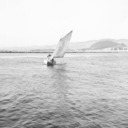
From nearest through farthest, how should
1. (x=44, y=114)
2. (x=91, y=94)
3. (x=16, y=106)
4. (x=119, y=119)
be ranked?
1. (x=119, y=119)
2. (x=44, y=114)
3. (x=16, y=106)
4. (x=91, y=94)

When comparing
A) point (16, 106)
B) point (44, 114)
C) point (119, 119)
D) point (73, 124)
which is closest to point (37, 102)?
point (16, 106)

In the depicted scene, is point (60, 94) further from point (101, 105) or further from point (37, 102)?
point (101, 105)

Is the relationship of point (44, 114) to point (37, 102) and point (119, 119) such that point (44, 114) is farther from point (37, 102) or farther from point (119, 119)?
point (119, 119)

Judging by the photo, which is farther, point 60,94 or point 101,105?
point 60,94

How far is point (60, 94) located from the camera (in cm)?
2259

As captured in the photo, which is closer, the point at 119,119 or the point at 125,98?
the point at 119,119

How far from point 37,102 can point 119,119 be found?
31.9 ft

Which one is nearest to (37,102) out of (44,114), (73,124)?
(44,114)

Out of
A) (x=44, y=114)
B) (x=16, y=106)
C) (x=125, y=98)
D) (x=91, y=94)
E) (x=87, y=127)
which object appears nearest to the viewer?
(x=87, y=127)

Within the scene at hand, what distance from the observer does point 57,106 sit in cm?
1762

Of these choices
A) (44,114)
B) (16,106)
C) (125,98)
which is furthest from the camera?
(125,98)

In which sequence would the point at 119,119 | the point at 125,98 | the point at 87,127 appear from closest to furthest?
1. the point at 87,127
2. the point at 119,119
3. the point at 125,98

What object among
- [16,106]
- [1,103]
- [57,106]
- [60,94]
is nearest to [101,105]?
[57,106]

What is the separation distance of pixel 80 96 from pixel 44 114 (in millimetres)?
7562
